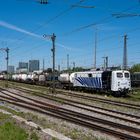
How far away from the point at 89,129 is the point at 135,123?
299 centimetres

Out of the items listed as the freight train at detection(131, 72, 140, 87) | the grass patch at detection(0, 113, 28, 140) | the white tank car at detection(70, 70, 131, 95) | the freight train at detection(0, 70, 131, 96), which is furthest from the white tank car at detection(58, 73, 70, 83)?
the grass patch at detection(0, 113, 28, 140)

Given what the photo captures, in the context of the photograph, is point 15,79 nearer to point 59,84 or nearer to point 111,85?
point 59,84

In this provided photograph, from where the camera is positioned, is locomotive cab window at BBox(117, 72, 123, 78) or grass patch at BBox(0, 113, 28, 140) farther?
locomotive cab window at BBox(117, 72, 123, 78)

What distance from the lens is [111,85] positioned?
1588 inches

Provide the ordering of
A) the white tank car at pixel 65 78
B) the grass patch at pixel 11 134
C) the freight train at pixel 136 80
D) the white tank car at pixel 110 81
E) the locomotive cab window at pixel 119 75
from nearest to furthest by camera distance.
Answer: the grass patch at pixel 11 134
the white tank car at pixel 110 81
the locomotive cab window at pixel 119 75
the white tank car at pixel 65 78
the freight train at pixel 136 80

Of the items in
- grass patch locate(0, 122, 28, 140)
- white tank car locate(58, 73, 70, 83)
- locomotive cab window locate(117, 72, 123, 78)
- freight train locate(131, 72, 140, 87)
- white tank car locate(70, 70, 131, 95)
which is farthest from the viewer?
freight train locate(131, 72, 140, 87)

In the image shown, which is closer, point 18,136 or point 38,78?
point 18,136

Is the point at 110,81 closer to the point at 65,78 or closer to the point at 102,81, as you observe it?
the point at 102,81

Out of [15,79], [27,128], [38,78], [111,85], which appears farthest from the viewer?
[15,79]

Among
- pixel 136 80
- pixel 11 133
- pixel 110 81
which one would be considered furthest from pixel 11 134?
pixel 136 80

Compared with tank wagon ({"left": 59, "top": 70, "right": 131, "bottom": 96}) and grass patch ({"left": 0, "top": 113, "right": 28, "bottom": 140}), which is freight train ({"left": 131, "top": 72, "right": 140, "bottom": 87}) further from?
grass patch ({"left": 0, "top": 113, "right": 28, "bottom": 140})

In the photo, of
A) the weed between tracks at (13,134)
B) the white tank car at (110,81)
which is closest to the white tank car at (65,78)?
the white tank car at (110,81)

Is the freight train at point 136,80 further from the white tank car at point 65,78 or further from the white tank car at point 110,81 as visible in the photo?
the white tank car at point 110,81

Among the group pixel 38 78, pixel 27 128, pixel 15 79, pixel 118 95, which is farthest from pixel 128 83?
pixel 15 79
